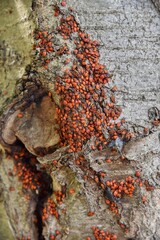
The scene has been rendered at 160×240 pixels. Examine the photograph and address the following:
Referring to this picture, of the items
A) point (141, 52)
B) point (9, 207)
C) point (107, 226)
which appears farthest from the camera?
point (9, 207)

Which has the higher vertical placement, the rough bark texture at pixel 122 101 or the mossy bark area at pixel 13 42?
the mossy bark area at pixel 13 42

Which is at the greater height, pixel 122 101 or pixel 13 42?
pixel 13 42

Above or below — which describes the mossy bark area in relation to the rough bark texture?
above

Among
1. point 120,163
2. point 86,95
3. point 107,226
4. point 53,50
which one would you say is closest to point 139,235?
point 107,226

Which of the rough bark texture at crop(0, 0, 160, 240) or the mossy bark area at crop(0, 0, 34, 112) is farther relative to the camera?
the mossy bark area at crop(0, 0, 34, 112)

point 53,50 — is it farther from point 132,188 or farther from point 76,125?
point 132,188

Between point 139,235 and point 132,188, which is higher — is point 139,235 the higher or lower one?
the lower one

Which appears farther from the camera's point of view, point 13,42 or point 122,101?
point 13,42

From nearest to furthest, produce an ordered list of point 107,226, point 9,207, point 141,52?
1. point 141,52
2. point 107,226
3. point 9,207

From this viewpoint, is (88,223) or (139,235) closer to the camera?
(139,235)

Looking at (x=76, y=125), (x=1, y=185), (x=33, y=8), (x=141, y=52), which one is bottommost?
(x=1, y=185)

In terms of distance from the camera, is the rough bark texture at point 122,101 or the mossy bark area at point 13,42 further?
the mossy bark area at point 13,42
